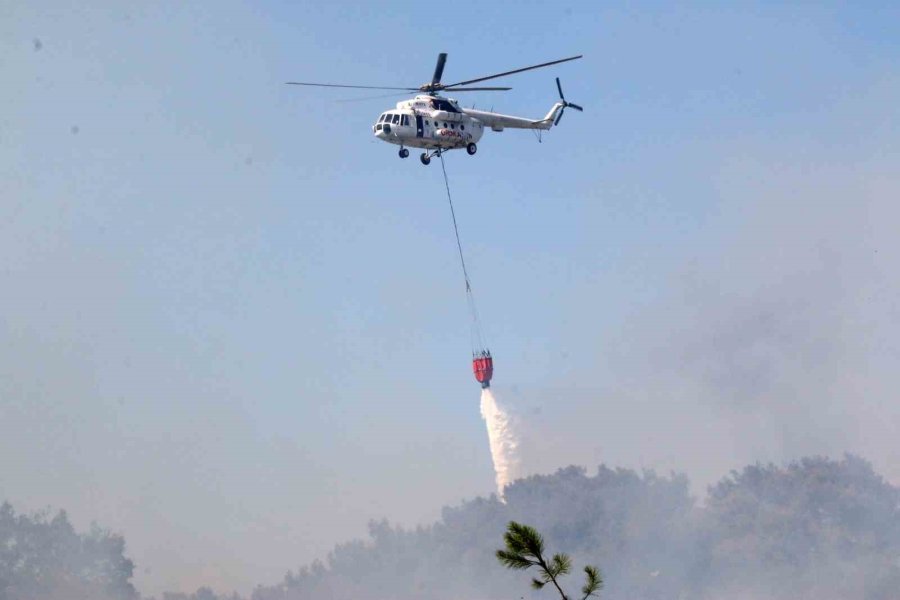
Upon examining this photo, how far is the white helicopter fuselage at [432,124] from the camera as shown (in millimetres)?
57844

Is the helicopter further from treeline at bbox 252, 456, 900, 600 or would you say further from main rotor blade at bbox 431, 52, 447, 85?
treeline at bbox 252, 456, 900, 600

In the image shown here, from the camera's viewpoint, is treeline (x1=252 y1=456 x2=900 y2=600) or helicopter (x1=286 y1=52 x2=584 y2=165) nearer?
helicopter (x1=286 y1=52 x2=584 y2=165)

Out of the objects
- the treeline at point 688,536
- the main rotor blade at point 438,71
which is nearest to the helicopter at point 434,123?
the main rotor blade at point 438,71

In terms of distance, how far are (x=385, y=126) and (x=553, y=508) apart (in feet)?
203

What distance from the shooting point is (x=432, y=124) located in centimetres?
5884

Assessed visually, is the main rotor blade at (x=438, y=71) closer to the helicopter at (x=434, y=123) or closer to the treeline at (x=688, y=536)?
the helicopter at (x=434, y=123)

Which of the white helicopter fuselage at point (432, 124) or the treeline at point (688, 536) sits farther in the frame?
the treeline at point (688, 536)

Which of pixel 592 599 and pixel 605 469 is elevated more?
pixel 605 469

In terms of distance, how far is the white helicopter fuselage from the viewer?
57.8 meters

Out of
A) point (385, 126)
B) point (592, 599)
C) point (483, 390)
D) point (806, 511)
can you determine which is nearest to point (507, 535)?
point (385, 126)

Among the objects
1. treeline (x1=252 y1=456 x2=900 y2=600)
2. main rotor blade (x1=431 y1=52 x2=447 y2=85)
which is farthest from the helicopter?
treeline (x1=252 y1=456 x2=900 y2=600)

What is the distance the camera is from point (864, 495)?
114 meters

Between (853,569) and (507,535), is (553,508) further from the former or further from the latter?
(507,535)

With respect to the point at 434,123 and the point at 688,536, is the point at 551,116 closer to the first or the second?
the point at 434,123
